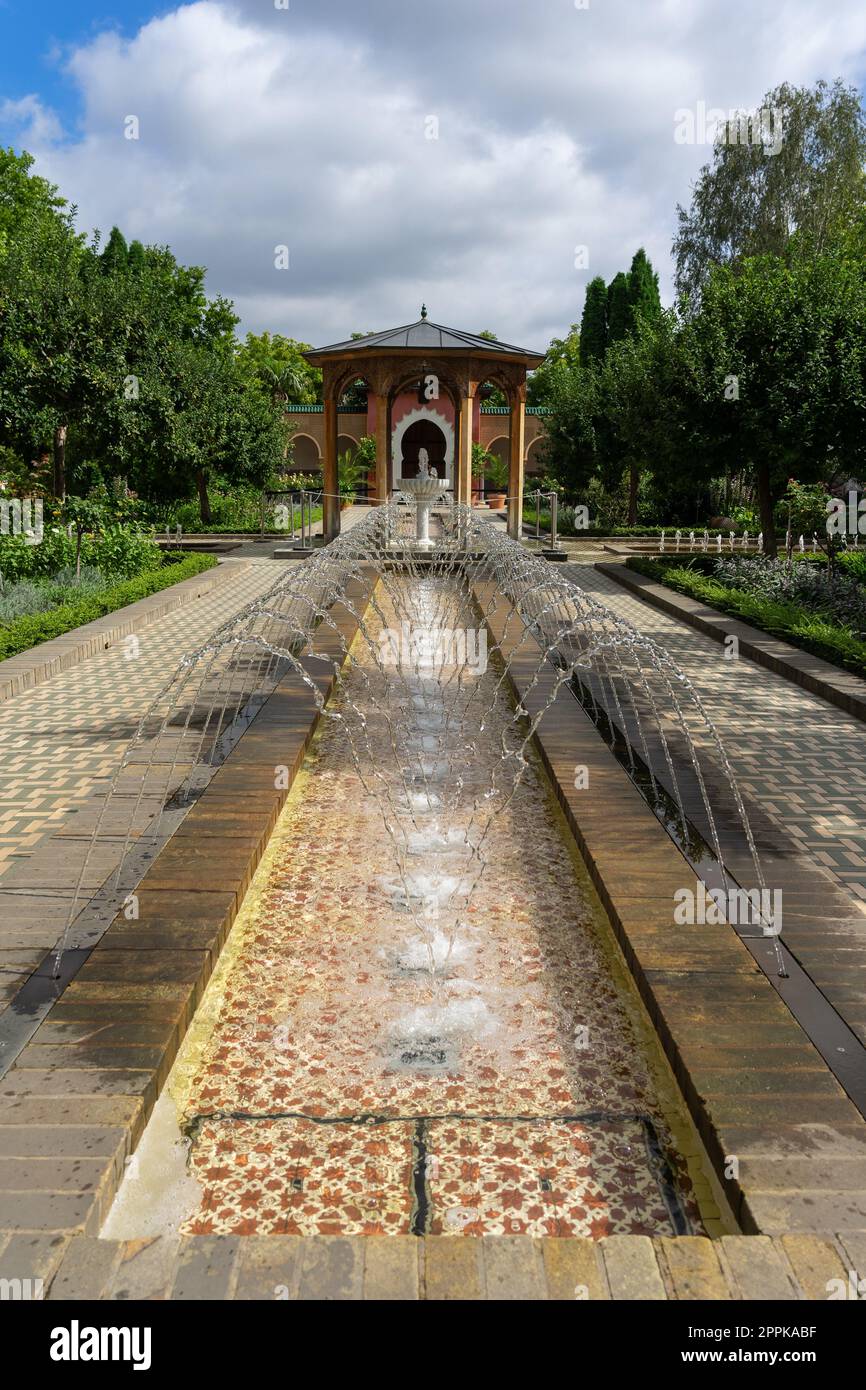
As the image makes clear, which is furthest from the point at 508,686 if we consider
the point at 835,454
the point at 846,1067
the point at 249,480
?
the point at 249,480

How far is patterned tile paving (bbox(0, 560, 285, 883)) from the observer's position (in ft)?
14.4

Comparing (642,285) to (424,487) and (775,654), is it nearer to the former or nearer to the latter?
(424,487)

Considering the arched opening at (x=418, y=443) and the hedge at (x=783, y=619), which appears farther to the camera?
the arched opening at (x=418, y=443)

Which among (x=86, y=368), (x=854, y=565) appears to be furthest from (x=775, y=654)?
(x=86, y=368)

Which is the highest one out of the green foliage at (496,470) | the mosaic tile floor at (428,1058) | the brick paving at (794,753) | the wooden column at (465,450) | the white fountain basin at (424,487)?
the green foliage at (496,470)

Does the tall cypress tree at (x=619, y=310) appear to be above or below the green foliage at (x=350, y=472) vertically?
above

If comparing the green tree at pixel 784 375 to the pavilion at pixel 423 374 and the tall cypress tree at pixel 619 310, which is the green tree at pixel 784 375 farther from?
the tall cypress tree at pixel 619 310

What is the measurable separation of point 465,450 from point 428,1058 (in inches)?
642

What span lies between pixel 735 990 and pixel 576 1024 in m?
0.47

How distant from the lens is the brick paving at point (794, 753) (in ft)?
13.8

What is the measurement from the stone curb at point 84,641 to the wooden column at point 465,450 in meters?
7.02

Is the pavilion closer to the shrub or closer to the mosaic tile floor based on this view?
the shrub

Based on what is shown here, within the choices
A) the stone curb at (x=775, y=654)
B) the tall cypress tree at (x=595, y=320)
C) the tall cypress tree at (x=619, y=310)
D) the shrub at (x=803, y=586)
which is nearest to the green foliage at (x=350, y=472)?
the tall cypress tree at (x=595, y=320)

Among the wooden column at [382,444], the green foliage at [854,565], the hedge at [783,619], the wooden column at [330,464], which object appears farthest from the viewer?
the wooden column at [330,464]
